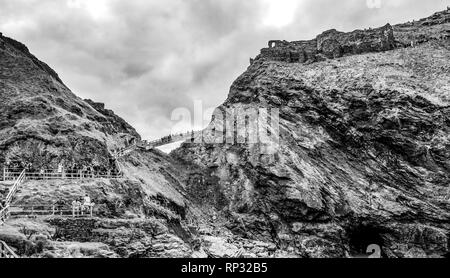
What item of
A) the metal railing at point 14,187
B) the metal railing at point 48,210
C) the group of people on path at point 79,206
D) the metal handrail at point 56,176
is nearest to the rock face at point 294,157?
the metal railing at point 14,187

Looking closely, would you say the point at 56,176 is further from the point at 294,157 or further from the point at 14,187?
the point at 294,157

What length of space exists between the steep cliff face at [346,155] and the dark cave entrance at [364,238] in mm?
111

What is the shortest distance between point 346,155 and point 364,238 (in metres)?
9.89

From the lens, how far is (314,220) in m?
52.0

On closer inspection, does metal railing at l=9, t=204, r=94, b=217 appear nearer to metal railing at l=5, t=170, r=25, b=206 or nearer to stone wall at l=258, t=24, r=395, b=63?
metal railing at l=5, t=170, r=25, b=206

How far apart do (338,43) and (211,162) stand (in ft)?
82.3

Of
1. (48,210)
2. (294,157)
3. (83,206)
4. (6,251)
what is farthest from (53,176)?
(294,157)

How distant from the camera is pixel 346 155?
58094 millimetres

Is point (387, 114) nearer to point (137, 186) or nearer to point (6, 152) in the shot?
point (137, 186)

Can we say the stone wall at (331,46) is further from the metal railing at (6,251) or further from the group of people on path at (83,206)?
the metal railing at (6,251)

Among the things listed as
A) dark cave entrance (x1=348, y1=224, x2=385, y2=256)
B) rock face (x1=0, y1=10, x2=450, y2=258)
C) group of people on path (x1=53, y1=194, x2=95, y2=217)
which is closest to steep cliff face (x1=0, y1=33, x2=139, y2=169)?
rock face (x1=0, y1=10, x2=450, y2=258)

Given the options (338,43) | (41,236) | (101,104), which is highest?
(338,43)

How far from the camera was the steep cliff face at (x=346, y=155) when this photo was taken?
170 ft
